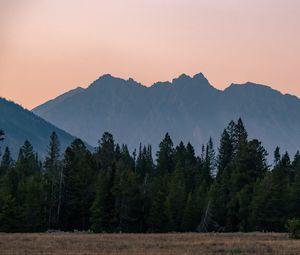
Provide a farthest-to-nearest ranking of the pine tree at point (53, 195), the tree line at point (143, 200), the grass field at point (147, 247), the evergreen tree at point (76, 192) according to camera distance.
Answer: the evergreen tree at point (76, 192), the pine tree at point (53, 195), the tree line at point (143, 200), the grass field at point (147, 247)

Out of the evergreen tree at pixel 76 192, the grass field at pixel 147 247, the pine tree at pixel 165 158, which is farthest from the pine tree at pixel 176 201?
the grass field at pixel 147 247

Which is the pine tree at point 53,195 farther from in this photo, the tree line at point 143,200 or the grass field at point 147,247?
the grass field at point 147,247

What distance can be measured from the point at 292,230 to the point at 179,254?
2290 cm

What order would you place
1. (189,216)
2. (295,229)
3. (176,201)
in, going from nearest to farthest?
(295,229) → (189,216) → (176,201)

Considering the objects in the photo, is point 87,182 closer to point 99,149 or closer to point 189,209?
point 189,209

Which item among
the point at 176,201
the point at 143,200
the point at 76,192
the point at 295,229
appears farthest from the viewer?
the point at 76,192

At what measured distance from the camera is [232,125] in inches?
4373

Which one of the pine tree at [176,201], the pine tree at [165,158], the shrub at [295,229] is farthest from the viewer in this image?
the pine tree at [165,158]

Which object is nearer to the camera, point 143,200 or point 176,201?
point 176,201

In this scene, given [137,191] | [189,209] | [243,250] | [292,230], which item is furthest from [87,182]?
[243,250]

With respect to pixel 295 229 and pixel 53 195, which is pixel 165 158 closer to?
pixel 53 195

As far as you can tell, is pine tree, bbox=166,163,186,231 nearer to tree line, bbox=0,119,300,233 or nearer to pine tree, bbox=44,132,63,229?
tree line, bbox=0,119,300,233

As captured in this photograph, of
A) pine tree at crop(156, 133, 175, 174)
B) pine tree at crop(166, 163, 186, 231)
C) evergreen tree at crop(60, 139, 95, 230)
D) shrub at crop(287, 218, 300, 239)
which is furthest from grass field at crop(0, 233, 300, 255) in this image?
pine tree at crop(156, 133, 175, 174)

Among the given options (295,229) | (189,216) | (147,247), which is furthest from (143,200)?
(147,247)
